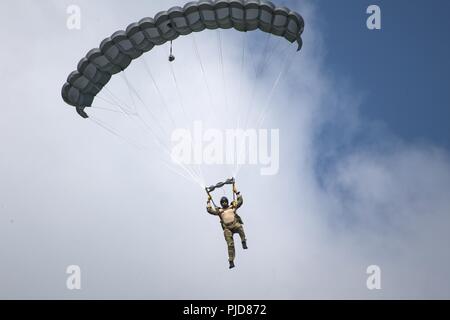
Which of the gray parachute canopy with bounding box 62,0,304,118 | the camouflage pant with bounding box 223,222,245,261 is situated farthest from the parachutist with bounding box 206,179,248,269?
the gray parachute canopy with bounding box 62,0,304,118

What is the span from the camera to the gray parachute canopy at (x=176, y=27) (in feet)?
96.1

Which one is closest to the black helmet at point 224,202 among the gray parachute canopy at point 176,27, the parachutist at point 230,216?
the parachutist at point 230,216

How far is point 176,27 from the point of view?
Answer: 29.6 metres

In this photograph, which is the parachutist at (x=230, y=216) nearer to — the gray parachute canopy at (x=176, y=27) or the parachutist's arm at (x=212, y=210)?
the parachutist's arm at (x=212, y=210)

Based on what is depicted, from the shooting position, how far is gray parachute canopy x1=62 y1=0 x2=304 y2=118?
29297mm

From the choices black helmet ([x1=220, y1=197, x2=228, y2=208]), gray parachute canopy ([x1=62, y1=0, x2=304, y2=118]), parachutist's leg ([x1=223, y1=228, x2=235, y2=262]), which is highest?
gray parachute canopy ([x1=62, y1=0, x2=304, y2=118])

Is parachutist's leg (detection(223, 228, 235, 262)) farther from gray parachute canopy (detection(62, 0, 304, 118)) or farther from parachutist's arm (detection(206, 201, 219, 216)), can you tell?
gray parachute canopy (detection(62, 0, 304, 118))

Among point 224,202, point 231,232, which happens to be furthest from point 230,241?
point 224,202

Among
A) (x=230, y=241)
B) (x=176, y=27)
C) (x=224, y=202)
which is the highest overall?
(x=176, y=27)

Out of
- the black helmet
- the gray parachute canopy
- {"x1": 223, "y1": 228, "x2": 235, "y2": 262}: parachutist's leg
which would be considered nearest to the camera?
{"x1": 223, "y1": 228, "x2": 235, "y2": 262}: parachutist's leg

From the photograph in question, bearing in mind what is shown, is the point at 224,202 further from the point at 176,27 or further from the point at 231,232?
the point at 176,27
